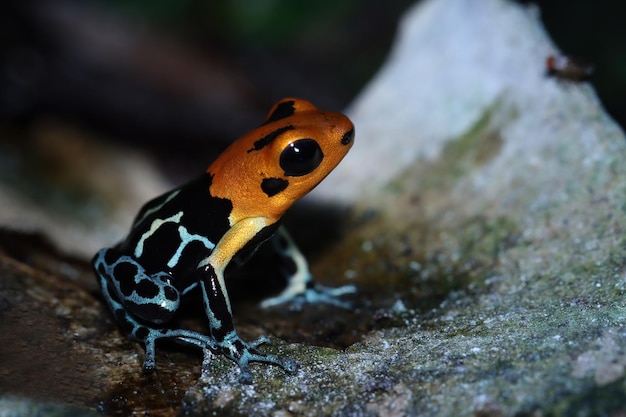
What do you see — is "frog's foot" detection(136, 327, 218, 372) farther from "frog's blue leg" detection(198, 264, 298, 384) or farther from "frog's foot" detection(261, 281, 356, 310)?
"frog's foot" detection(261, 281, 356, 310)

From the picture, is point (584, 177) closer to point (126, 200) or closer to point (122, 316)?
point (122, 316)

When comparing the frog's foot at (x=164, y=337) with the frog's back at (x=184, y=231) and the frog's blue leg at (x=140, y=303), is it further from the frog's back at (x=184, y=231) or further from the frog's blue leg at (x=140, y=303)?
the frog's back at (x=184, y=231)

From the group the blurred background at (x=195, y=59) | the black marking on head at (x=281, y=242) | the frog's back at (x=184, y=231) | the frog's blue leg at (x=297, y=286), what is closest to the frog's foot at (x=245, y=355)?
the frog's back at (x=184, y=231)

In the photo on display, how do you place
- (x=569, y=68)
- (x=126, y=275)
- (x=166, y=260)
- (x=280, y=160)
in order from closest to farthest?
1. (x=280, y=160)
2. (x=126, y=275)
3. (x=166, y=260)
4. (x=569, y=68)

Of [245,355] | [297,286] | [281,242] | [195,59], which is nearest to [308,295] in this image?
[297,286]

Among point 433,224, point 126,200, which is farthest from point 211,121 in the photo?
point 433,224

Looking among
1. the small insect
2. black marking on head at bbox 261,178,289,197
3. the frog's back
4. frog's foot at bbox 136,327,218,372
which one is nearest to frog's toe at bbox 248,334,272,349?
frog's foot at bbox 136,327,218,372

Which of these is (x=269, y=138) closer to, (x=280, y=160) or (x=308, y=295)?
(x=280, y=160)
